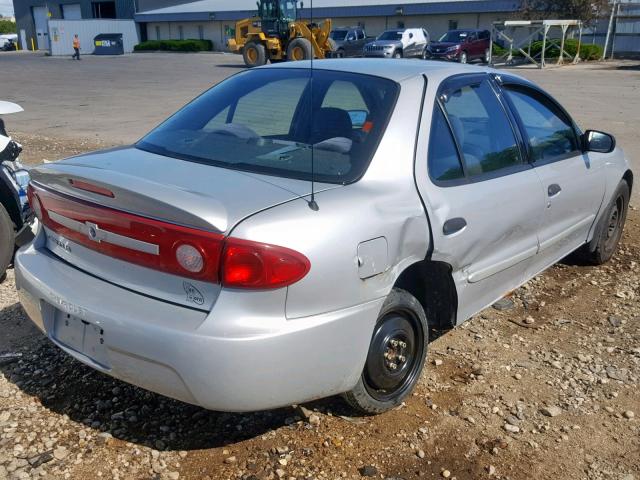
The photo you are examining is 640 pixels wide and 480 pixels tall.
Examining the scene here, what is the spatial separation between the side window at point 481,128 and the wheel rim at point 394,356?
2.98 feet

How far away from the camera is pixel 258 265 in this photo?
250cm

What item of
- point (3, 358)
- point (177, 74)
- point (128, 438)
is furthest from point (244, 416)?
point (177, 74)

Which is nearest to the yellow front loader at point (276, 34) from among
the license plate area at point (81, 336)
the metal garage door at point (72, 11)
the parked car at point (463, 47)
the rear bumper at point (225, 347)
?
the parked car at point (463, 47)

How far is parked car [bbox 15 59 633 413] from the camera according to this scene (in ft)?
8.32

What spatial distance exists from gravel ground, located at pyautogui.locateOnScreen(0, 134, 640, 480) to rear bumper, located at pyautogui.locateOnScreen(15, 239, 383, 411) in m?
0.38

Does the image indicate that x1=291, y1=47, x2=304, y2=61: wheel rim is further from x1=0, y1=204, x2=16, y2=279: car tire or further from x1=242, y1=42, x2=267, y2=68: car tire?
x1=0, y1=204, x2=16, y2=279: car tire

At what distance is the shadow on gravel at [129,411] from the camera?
3.06m

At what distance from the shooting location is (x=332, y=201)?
2.77 m

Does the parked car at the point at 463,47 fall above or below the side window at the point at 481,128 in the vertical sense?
below

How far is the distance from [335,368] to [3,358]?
6.79 feet

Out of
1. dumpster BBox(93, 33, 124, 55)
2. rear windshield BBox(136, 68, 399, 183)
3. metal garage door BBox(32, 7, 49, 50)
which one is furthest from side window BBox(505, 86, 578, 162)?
metal garage door BBox(32, 7, 49, 50)

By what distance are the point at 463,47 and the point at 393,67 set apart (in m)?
30.9

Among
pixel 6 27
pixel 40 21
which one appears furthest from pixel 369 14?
pixel 6 27

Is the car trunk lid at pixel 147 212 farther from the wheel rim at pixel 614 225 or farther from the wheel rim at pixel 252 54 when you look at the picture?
the wheel rim at pixel 252 54
